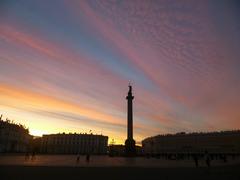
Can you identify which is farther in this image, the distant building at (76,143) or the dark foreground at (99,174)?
the distant building at (76,143)

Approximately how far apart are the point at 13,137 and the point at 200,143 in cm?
8723

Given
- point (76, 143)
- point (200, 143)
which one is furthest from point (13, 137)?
point (200, 143)

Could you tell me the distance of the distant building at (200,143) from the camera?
119 metres

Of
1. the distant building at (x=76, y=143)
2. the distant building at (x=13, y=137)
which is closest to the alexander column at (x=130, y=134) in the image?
the distant building at (x=13, y=137)

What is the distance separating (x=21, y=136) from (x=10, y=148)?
549 inches

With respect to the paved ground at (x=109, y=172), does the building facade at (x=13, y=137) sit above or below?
above

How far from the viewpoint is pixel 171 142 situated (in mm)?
138750

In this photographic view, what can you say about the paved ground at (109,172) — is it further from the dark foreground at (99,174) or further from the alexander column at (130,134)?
the alexander column at (130,134)

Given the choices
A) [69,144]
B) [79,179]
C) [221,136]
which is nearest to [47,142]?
[69,144]

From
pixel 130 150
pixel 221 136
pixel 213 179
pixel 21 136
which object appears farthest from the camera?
pixel 221 136

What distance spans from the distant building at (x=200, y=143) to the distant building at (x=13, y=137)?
56.3m

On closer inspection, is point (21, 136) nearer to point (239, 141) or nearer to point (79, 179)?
point (239, 141)

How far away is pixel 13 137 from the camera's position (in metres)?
104

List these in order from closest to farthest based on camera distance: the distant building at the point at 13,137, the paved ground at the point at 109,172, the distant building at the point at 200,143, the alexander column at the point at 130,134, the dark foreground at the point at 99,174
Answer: the dark foreground at the point at 99,174
the paved ground at the point at 109,172
the alexander column at the point at 130,134
the distant building at the point at 13,137
the distant building at the point at 200,143
